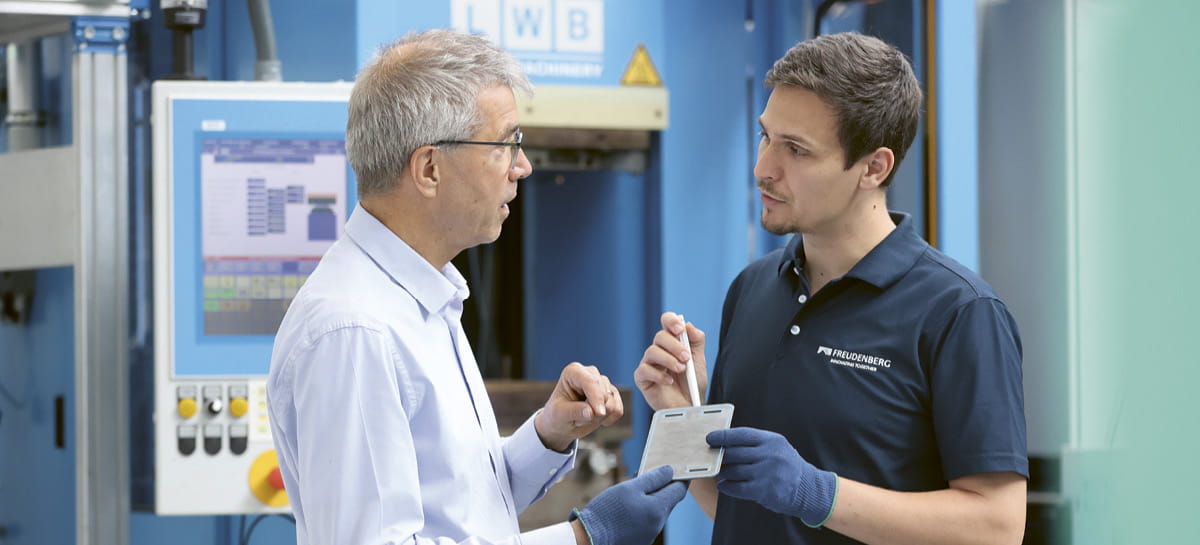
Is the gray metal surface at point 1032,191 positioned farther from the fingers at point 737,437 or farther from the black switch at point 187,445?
the black switch at point 187,445

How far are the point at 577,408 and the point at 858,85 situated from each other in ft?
1.90

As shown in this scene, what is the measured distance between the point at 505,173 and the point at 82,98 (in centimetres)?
145

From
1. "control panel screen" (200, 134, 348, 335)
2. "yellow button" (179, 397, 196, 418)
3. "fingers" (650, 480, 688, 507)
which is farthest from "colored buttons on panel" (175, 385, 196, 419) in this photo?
"fingers" (650, 480, 688, 507)

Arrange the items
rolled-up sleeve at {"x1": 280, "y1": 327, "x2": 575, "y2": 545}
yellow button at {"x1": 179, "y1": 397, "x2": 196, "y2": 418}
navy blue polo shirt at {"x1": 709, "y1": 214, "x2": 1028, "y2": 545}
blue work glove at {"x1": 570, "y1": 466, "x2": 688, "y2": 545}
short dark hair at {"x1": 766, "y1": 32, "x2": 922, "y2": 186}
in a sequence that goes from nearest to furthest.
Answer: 1. rolled-up sleeve at {"x1": 280, "y1": 327, "x2": 575, "y2": 545}
2. blue work glove at {"x1": 570, "y1": 466, "x2": 688, "y2": 545}
3. navy blue polo shirt at {"x1": 709, "y1": 214, "x2": 1028, "y2": 545}
4. short dark hair at {"x1": 766, "y1": 32, "x2": 922, "y2": 186}
5. yellow button at {"x1": 179, "y1": 397, "x2": 196, "y2": 418}

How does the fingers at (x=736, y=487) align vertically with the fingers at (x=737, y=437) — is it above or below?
below

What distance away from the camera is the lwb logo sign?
254 centimetres

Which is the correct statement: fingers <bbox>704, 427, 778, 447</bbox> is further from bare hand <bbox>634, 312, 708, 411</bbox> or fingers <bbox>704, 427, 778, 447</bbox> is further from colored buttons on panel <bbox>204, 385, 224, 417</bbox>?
colored buttons on panel <bbox>204, 385, 224, 417</bbox>

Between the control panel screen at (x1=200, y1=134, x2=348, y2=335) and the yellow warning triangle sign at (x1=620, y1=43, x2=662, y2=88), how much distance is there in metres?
0.70

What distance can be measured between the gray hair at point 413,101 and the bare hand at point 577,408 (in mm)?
359

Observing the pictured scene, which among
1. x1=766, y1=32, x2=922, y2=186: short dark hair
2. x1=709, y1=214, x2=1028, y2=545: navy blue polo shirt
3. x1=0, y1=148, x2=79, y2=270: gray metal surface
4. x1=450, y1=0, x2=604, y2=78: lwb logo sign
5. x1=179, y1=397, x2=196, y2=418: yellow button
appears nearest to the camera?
x1=709, y1=214, x2=1028, y2=545: navy blue polo shirt

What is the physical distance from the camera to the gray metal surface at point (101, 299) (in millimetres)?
2385

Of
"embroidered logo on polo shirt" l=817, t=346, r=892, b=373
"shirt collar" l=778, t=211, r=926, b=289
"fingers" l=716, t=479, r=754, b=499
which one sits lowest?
"fingers" l=716, t=479, r=754, b=499

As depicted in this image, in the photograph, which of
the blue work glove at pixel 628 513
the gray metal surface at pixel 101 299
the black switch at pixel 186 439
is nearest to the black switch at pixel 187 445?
the black switch at pixel 186 439

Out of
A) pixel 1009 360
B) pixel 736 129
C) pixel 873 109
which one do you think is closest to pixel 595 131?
pixel 736 129
